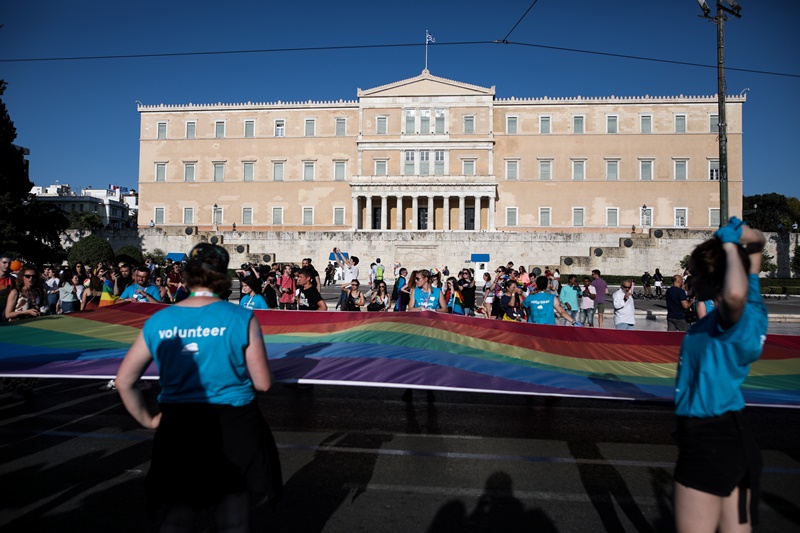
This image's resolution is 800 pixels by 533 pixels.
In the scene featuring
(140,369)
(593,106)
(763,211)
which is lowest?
(140,369)

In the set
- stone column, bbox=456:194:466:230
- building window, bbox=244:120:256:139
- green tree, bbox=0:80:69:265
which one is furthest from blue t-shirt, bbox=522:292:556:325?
building window, bbox=244:120:256:139

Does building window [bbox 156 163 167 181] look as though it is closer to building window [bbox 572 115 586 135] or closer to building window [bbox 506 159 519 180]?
building window [bbox 506 159 519 180]

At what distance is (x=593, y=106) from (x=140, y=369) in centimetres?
6099

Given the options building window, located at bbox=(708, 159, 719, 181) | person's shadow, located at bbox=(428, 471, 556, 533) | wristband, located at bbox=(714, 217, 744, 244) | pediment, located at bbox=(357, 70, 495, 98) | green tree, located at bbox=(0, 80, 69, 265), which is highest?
pediment, located at bbox=(357, 70, 495, 98)

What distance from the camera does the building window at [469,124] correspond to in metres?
58.2

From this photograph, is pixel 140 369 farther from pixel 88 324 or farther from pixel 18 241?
pixel 18 241

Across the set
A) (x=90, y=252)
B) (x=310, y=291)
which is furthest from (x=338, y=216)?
(x=310, y=291)

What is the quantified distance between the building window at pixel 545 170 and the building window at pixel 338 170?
19.6 metres

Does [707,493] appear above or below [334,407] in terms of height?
above

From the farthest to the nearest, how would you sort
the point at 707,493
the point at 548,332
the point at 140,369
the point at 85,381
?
the point at 85,381 < the point at 548,332 < the point at 140,369 < the point at 707,493

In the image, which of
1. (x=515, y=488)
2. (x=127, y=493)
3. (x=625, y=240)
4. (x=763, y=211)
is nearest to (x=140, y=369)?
(x=127, y=493)

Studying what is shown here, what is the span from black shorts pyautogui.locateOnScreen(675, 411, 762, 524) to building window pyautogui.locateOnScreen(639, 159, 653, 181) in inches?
2367

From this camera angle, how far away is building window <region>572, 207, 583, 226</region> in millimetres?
58562

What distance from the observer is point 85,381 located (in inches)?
360
